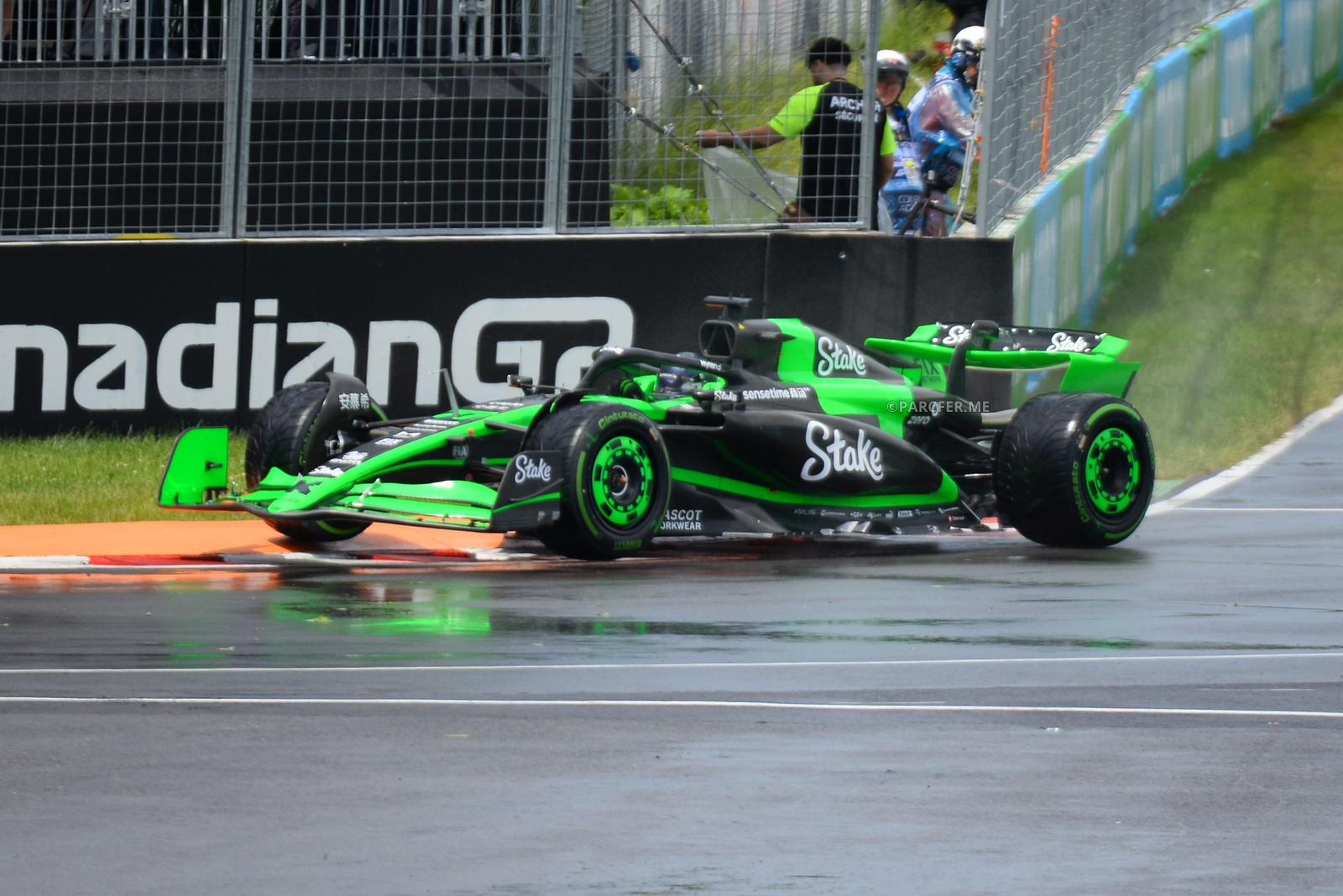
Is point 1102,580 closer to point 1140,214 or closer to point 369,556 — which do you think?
point 369,556

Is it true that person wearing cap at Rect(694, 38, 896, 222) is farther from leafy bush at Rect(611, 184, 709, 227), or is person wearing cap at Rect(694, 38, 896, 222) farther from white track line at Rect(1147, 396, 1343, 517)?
white track line at Rect(1147, 396, 1343, 517)

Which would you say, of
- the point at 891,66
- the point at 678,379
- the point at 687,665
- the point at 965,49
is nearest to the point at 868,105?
the point at 891,66

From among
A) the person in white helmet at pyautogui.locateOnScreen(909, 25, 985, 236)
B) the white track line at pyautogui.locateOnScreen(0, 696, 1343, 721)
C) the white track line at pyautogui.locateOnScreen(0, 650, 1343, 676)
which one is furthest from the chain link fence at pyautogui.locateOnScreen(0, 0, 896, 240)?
the white track line at pyautogui.locateOnScreen(0, 696, 1343, 721)

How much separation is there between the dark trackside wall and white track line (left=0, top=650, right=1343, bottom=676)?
290 inches

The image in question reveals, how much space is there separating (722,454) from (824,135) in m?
4.25

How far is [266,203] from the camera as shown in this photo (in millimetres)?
16062

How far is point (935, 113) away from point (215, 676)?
33.4ft

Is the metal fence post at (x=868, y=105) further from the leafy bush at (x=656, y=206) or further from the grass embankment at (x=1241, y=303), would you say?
the grass embankment at (x=1241, y=303)

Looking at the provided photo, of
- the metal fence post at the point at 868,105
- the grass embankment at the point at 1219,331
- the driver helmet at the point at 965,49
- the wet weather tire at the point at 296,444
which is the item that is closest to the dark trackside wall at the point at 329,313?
the grass embankment at the point at 1219,331

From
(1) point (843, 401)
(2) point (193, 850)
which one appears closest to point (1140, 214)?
(1) point (843, 401)

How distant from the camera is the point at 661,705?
729 centimetres

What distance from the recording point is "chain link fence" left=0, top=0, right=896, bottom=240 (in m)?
15.6

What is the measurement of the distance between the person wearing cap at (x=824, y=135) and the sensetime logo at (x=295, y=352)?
143 cm

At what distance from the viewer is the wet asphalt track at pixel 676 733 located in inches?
208
